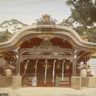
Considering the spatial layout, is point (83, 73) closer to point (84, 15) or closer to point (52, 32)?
point (52, 32)

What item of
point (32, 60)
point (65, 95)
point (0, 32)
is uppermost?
point (0, 32)

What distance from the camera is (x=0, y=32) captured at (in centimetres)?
5300

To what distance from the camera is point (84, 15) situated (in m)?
45.6

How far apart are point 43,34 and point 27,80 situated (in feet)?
11.3

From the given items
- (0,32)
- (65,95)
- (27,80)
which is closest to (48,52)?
(27,80)

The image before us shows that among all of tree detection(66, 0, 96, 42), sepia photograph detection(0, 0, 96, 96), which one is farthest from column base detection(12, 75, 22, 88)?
tree detection(66, 0, 96, 42)

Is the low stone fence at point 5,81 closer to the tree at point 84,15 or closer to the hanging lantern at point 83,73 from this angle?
the hanging lantern at point 83,73

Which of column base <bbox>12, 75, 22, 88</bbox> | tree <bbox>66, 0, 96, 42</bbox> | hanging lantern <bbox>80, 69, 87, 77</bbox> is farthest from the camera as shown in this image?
tree <bbox>66, 0, 96, 42</bbox>

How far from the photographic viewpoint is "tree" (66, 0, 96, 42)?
149 feet

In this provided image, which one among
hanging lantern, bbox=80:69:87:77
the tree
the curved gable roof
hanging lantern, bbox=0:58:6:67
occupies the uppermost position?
the tree

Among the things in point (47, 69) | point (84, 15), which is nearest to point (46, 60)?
point (47, 69)

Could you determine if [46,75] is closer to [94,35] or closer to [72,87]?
[72,87]

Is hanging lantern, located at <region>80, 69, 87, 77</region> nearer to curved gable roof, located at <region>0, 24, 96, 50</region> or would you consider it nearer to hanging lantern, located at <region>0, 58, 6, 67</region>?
curved gable roof, located at <region>0, 24, 96, 50</region>

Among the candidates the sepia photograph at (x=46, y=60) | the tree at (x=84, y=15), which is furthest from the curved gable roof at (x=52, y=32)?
the tree at (x=84, y=15)
